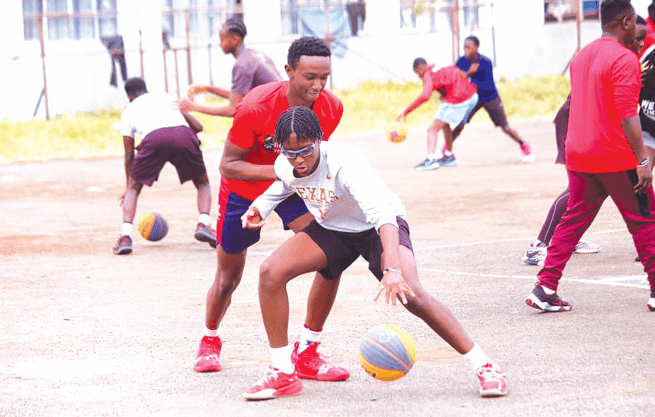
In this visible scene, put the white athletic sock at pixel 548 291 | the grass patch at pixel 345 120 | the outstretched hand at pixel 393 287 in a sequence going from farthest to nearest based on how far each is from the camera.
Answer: the grass patch at pixel 345 120 < the white athletic sock at pixel 548 291 < the outstretched hand at pixel 393 287

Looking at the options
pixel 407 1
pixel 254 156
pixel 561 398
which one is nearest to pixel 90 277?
pixel 254 156

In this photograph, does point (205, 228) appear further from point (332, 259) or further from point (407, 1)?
point (407, 1)

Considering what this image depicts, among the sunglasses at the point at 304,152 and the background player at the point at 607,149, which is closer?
the sunglasses at the point at 304,152

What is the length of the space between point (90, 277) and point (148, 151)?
193 cm

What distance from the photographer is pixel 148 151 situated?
10695 millimetres

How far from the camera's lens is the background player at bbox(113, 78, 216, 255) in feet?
35.0

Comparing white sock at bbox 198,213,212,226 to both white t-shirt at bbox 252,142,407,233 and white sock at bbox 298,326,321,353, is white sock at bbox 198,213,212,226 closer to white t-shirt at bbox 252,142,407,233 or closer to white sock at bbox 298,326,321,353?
white sock at bbox 298,326,321,353

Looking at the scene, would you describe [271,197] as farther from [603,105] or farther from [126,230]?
[126,230]

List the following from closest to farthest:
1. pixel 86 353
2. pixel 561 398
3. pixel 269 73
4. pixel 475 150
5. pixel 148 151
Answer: pixel 561 398
pixel 86 353
pixel 269 73
pixel 148 151
pixel 475 150

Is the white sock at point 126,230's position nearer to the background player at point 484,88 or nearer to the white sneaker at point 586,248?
the white sneaker at point 586,248

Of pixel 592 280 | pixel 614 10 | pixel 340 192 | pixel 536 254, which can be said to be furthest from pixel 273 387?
pixel 536 254

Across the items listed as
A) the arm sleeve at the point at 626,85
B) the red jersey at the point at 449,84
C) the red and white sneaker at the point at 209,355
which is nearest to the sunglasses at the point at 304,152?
the red and white sneaker at the point at 209,355

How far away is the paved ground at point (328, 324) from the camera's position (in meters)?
5.24

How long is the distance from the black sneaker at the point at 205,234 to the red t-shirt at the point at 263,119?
444 cm
